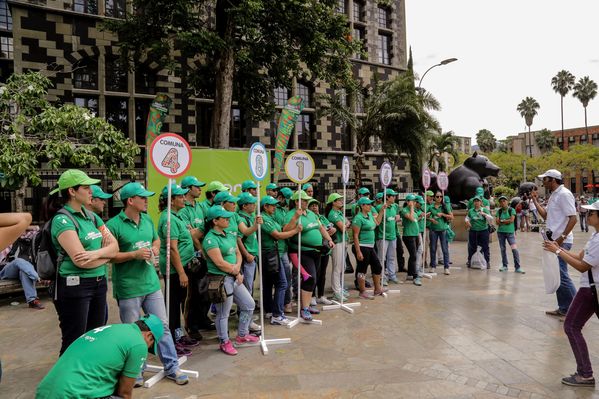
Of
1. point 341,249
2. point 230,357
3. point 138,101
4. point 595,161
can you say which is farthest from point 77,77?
point 595,161

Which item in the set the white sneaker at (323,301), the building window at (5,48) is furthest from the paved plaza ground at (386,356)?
the building window at (5,48)

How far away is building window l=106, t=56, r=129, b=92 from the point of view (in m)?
18.3

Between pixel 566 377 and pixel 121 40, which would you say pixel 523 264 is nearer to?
pixel 566 377

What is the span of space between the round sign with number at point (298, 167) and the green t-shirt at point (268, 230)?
0.87 m

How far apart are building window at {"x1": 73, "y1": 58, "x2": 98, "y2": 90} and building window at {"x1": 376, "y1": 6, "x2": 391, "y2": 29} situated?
17.9 metres

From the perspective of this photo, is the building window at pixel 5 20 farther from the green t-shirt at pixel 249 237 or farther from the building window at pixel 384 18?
the green t-shirt at pixel 249 237

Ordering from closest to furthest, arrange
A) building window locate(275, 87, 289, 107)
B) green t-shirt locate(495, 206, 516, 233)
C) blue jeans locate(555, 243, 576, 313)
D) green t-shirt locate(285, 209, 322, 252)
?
blue jeans locate(555, 243, 576, 313) < green t-shirt locate(285, 209, 322, 252) < green t-shirt locate(495, 206, 516, 233) < building window locate(275, 87, 289, 107)

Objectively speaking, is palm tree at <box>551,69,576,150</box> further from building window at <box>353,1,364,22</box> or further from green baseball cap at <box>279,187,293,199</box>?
green baseball cap at <box>279,187,293,199</box>

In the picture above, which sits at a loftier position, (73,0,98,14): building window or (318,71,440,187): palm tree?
(73,0,98,14): building window

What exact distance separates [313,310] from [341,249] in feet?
4.64

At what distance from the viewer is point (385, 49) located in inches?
1086

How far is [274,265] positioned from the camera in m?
6.57

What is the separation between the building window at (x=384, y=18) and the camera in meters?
27.3

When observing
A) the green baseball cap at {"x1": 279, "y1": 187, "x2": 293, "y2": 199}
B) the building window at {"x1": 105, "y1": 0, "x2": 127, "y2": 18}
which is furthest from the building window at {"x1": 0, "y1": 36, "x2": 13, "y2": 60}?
the green baseball cap at {"x1": 279, "y1": 187, "x2": 293, "y2": 199}
